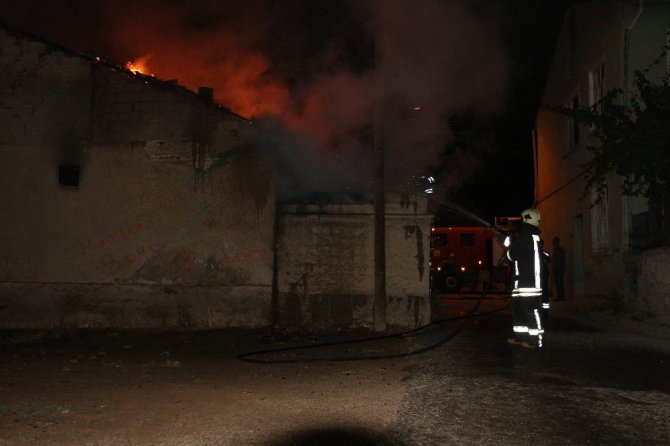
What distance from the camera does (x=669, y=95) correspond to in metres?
9.31

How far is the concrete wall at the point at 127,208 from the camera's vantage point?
30.4ft

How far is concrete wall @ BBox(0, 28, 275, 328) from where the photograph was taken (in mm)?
9258

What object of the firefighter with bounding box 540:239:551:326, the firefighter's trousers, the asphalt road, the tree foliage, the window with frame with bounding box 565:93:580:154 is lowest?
the asphalt road

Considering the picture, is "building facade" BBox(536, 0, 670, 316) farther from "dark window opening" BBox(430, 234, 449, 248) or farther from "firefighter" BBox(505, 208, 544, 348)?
"dark window opening" BBox(430, 234, 449, 248)

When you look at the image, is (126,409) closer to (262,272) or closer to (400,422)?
(400,422)

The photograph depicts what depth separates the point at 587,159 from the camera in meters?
14.3

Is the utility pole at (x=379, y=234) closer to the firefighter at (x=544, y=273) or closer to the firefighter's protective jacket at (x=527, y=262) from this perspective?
the firefighter's protective jacket at (x=527, y=262)

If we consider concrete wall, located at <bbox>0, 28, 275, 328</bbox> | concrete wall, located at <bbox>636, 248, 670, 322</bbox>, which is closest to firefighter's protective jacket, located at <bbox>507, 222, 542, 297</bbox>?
concrete wall, located at <bbox>636, 248, 670, 322</bbox>

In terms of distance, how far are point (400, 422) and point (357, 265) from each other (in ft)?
15.8

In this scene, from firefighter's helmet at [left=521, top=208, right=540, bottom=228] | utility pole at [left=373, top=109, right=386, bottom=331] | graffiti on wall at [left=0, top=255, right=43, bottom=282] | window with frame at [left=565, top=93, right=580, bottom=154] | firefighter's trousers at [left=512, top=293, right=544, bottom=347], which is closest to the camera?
firefighter's trousers at [left=512, top=293, right=544, bottom=347]

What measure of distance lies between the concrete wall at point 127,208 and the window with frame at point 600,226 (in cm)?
797

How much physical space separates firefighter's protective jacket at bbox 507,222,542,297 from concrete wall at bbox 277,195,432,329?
6.47 ft

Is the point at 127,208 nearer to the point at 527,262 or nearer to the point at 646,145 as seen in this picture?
the point at 527,262

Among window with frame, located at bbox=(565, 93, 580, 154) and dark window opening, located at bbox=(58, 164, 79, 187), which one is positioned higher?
window with frame, located at bbox=(565, 93, 580, 154)
